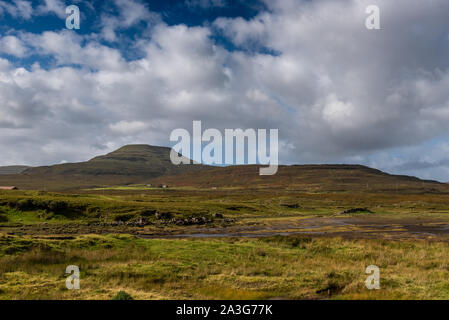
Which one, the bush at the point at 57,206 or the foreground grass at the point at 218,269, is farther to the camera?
the bush at the point at 57,206

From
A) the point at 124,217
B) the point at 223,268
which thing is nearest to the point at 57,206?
A: the point at 124,217

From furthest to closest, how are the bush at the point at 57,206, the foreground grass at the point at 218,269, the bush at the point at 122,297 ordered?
the bush at the point at 57,206 → the foreground grass at the point at 218,269 → the bush at the point at 122,297

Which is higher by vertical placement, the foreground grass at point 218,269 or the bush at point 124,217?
the foreground grass at point 218,269

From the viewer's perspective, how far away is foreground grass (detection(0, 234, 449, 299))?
17594 mm

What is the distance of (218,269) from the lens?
23.0m

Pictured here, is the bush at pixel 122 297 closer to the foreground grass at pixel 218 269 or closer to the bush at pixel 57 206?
the foreground grass at pixel 218 269

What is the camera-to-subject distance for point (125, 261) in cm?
2586

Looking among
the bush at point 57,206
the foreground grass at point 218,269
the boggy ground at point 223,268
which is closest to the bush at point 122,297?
the boggy ground at point 223,268

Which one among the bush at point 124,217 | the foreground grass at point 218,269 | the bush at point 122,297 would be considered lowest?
the bush at point 124,217

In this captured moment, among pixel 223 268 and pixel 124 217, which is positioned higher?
pixel 223 268

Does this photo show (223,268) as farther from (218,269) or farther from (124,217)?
(124,217)

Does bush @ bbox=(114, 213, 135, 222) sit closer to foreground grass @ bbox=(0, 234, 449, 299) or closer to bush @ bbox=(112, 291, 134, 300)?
foreground grass @ bbox=(0, 234, 449, 299)

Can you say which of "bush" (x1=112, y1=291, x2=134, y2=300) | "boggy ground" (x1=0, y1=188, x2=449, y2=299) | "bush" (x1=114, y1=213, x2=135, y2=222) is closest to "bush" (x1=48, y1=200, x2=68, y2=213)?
Result: "bush" (x1=114, y1=213, x2=135, y2=222)

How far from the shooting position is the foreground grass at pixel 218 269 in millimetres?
17594
